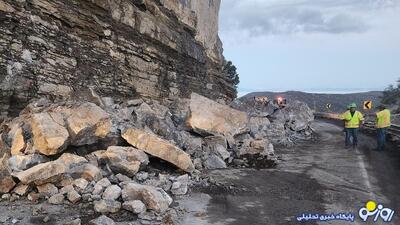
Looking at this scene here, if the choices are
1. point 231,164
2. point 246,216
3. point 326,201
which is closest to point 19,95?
point 231,164

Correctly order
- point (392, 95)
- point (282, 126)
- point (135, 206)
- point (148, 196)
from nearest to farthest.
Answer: point (135, 206), point (148, 196), point (282, 126), point (392, 95)

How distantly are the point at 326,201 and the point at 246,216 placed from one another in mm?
1780

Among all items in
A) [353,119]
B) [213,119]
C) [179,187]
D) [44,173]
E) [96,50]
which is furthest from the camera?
[353,119]

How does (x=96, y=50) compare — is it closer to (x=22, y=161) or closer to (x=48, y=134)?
(x=48, y=134)

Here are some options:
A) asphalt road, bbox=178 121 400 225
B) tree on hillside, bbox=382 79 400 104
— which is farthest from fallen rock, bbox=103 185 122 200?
tree on hillside, bbox=382 79 400 104

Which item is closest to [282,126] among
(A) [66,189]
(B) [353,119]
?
(B) [353,119]

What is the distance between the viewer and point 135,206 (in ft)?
20.5

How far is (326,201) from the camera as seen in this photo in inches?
290

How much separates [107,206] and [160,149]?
276 centimetres

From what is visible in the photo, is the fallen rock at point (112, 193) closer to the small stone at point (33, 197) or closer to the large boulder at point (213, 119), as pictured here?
the small stone at point (33, 197)

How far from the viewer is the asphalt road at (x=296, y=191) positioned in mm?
6508

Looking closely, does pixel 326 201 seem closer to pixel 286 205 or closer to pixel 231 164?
pixel 286 205

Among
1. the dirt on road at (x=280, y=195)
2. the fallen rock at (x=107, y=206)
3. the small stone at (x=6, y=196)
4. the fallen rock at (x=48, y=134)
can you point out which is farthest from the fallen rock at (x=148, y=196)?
the small stone at (x=6, y=196)

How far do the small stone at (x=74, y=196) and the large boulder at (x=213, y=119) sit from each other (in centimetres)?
563
